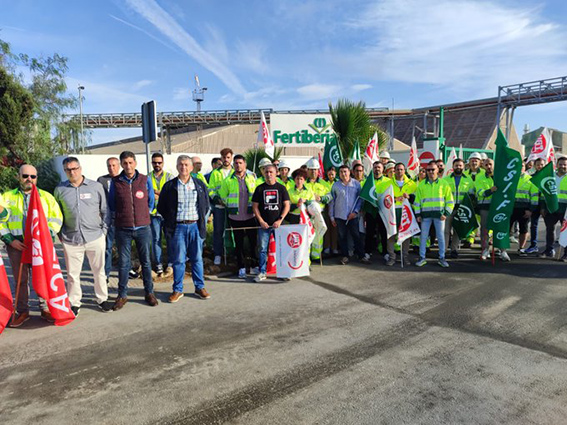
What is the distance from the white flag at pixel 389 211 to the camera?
25.0 feet

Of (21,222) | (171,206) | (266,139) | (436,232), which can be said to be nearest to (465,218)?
(436,232)

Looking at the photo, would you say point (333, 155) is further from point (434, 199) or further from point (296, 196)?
point (434, 199)

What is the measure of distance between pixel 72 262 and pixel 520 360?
524cm

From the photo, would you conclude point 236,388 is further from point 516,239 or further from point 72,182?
point 516,239

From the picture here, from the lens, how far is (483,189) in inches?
323

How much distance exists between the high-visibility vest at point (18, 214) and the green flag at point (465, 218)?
24.8ft

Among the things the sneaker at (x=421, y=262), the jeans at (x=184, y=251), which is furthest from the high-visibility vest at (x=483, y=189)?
the jeans at (x=184, y=251)

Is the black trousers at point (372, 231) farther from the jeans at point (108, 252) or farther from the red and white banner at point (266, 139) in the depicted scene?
the jeans at point (108, 252)

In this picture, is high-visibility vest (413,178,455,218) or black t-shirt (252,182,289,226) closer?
black t-shirt (252,182,289,226)

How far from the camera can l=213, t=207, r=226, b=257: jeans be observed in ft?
24.8

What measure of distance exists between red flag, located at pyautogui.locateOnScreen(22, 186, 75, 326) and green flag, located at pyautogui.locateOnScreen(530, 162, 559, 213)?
9.00 m

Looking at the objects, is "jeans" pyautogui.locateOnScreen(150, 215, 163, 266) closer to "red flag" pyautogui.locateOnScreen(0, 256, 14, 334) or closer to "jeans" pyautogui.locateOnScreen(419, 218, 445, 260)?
"red flag" pyautogui.locateOnScreen(0, 256, 14, 334)

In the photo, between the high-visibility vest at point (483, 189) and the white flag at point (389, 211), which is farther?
the high-visibility vest at point (483, 189)

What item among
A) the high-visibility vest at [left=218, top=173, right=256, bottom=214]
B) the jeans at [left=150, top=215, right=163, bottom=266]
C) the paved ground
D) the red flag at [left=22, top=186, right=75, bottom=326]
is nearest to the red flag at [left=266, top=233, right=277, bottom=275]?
the high-visibility vest at [left=218, top=173, right=256, bottom=214]
